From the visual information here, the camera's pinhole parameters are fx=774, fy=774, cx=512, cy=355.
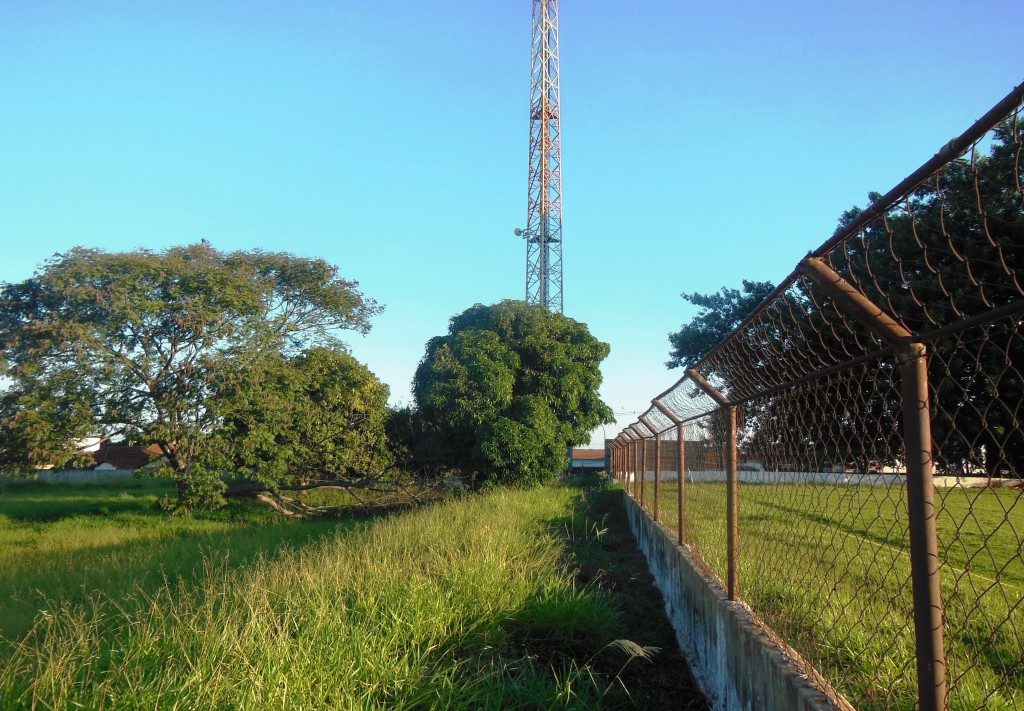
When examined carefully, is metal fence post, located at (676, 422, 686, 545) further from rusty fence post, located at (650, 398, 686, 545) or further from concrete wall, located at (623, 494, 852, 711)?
concrete wall, located at (623, 494, 852, 711)

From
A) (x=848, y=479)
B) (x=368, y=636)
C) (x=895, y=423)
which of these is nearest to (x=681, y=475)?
(x=368, y=636)

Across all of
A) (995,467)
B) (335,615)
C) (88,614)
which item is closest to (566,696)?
(335,615)

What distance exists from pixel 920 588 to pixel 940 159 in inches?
40.6

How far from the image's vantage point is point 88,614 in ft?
21.1

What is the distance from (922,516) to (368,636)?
9.12 feet

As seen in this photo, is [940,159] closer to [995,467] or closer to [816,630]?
[995,467]

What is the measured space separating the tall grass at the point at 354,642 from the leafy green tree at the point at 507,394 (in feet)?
44.0

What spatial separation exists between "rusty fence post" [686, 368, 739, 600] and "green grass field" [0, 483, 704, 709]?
82 cm

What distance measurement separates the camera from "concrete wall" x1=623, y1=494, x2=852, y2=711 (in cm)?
267

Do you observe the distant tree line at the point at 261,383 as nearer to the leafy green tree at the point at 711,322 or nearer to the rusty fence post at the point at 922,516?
the leafy green tree at the point at 711,322

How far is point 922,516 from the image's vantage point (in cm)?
190

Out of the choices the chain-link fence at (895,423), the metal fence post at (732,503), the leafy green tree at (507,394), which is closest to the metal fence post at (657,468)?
the chain-link fence at (895,423)

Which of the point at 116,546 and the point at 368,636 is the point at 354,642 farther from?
the point at 116,546

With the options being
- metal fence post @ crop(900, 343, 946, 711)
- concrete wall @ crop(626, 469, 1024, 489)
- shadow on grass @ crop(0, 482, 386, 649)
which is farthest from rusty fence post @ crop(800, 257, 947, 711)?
shadow on grass @ crop(0, 482, 386, 649)
